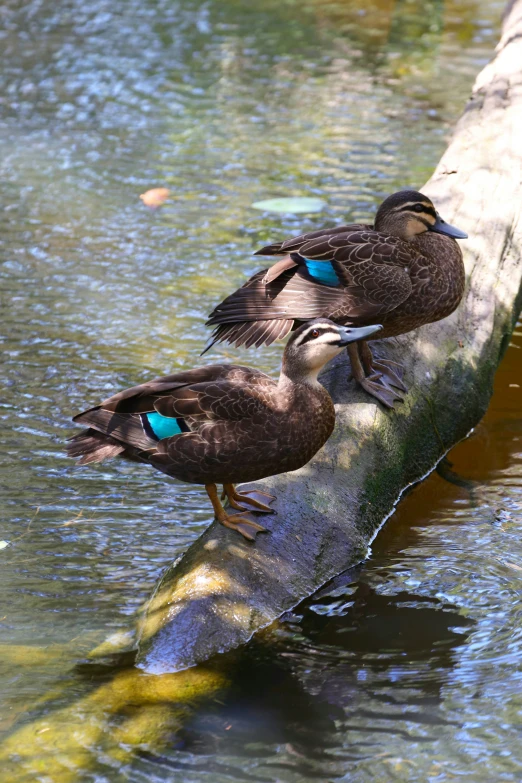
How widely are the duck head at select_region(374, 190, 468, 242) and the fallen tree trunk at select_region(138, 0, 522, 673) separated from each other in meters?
0.62

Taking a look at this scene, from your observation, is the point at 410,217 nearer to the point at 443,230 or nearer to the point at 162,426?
the point at 443,230

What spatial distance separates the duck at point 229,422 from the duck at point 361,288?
530 mm

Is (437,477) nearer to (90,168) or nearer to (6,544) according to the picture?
(6,544)

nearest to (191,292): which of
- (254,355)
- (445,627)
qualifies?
(254,355)

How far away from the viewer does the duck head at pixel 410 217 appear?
209 inches

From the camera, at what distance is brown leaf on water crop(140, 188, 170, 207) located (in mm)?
8883

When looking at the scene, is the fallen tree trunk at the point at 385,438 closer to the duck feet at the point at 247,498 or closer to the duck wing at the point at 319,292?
the duck feet at the point at 247,498

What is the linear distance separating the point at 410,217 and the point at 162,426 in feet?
6.28

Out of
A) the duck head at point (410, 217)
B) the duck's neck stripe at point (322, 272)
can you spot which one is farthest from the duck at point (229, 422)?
the duck head at point (410, 217)

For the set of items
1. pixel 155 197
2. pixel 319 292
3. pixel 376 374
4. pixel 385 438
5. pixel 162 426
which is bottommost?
pixel 155 197

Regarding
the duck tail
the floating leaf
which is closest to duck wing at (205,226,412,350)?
the duck tail

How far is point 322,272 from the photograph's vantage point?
501 centimetres

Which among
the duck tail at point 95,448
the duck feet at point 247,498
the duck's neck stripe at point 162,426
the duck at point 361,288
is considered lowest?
the duck feet at point 247,498

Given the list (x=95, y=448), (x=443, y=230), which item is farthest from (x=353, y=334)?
(x=443, y=230)
